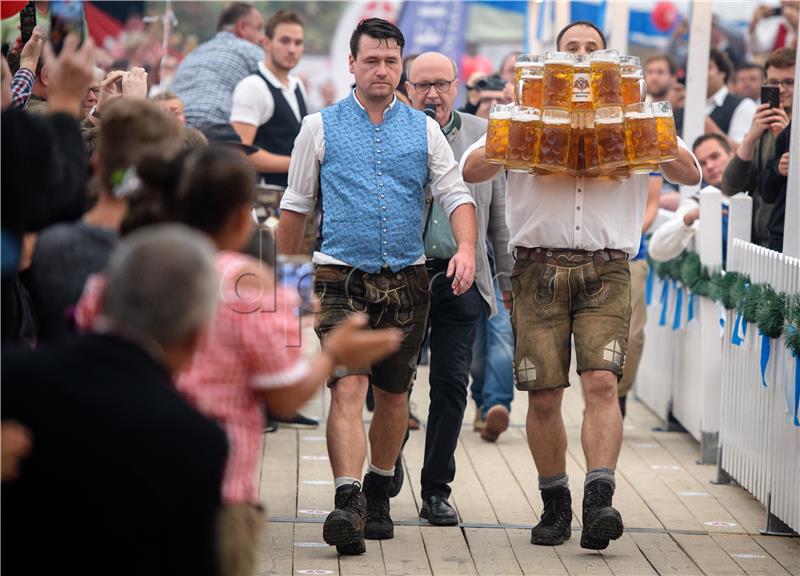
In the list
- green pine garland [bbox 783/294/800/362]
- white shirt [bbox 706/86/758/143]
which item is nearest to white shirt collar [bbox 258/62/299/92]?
green pine garland [bbox 783/294/800/362]

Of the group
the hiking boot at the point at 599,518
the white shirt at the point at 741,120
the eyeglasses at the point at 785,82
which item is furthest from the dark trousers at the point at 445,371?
the white shirt at the point at 741,120

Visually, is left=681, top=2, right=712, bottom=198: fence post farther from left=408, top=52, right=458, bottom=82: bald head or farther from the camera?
left=408, top=52, right=458, bottom=82: bald head

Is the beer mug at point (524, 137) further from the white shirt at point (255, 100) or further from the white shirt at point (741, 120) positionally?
the white shirt at point (741, 120)

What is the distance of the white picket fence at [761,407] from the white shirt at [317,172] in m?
1.57

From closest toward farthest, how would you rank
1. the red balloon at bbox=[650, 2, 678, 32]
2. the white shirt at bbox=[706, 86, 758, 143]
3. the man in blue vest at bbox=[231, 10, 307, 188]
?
the man in blue vest at bbox=[231, 10, 307, 188] → the white shirt at bbox=[706, 86, 758, 143] → the red balloon at bbox=[650, 2, 678, 32]

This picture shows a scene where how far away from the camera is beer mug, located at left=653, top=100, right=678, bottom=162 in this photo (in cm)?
602

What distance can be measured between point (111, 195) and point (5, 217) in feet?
0.98

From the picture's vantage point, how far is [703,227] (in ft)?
28.0

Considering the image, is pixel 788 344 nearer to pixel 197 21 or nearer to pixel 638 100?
pixel 638 100

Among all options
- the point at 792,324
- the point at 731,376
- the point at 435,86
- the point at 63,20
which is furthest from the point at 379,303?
the point at 63,20

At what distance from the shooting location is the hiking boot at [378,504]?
6.37 m

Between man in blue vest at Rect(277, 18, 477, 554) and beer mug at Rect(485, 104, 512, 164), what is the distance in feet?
1.07

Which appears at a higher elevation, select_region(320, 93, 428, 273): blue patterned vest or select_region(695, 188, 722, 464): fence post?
select_region(320, 93, 428, 273): blue patterned vest

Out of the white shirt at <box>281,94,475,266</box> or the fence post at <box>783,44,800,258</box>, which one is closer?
the white shirt at <box>281,94,475,266</box>
